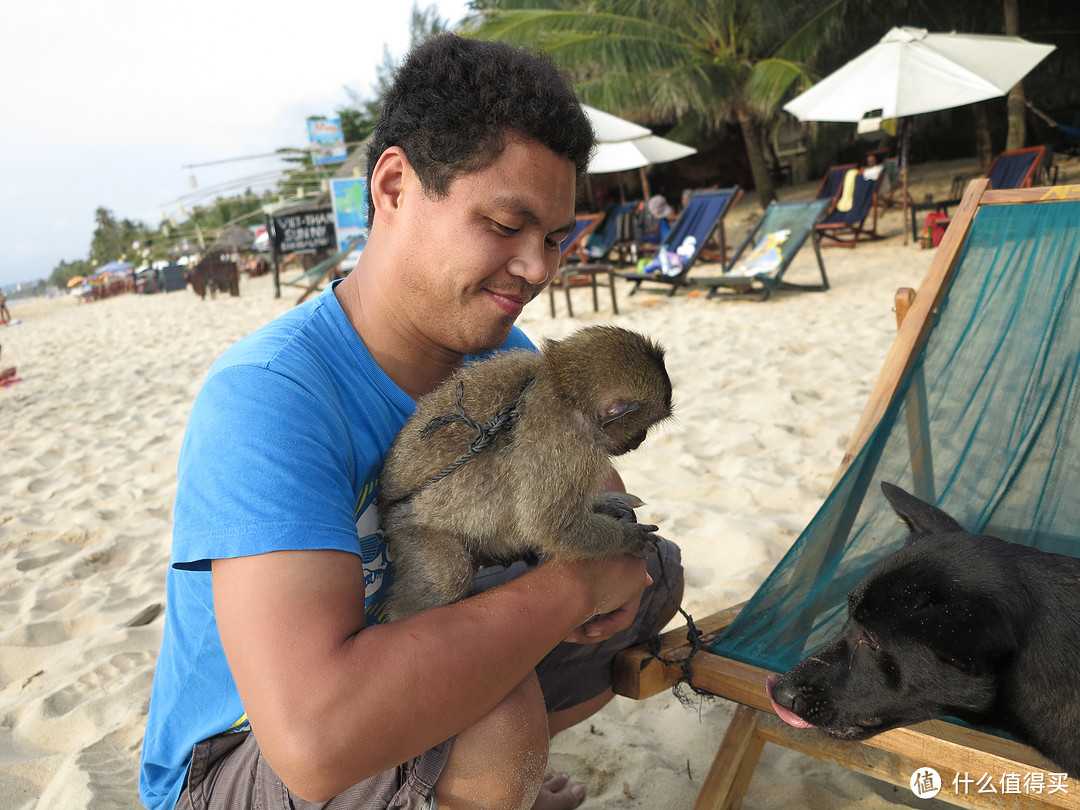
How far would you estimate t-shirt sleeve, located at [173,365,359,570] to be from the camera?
1.39 metres

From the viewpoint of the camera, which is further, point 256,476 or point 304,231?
point 304,231

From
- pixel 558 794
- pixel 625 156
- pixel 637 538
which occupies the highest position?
pixel 625 156

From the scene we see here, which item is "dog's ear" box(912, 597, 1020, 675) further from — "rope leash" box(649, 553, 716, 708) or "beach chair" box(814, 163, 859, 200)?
"beach chair" box(814, 163, 859, 200)

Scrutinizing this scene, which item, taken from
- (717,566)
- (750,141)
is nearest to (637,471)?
(717,566)

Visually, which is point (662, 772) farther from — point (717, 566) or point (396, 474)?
point (396, 474)

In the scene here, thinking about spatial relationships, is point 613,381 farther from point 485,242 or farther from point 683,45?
point 683,45

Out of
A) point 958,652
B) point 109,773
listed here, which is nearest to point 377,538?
point 958,652

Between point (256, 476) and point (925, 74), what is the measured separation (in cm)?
1366

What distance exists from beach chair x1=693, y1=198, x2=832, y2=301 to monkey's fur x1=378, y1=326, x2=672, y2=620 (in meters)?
9.30

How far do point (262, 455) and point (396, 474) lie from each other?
433mm

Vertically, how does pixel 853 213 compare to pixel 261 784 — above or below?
above

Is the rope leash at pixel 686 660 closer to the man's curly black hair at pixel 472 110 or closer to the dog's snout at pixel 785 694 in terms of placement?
the dog's snout at pixel 785 694

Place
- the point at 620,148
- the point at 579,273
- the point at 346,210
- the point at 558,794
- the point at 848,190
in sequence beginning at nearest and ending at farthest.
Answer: the point at 558,794, the point at 579,273, the point at 620,148, the point at 848,190, the point at 346,210

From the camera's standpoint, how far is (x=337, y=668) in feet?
4.35
